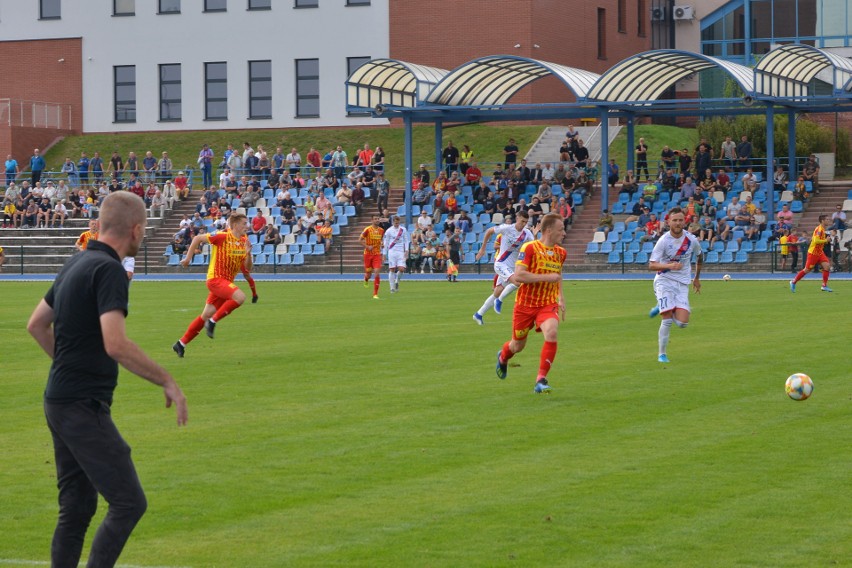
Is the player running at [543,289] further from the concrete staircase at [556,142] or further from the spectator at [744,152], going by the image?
the concrete staircase at [556,142]

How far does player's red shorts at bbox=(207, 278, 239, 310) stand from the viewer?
1864 cm

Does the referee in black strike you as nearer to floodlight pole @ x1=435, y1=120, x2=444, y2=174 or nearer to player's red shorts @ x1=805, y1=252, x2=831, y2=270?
player's red shorts @ x1=805, y1=252, x2=831, y2=270

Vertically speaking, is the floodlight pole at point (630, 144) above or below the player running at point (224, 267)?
above

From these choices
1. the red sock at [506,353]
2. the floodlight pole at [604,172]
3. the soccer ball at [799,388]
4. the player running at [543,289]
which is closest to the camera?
the soccer ball at [799,388]

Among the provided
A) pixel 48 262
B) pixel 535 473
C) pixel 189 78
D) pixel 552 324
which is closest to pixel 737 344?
pixel 552 324

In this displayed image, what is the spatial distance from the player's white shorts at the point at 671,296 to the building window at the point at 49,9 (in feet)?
172

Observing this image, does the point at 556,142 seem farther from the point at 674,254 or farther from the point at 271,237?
the point at 674,254

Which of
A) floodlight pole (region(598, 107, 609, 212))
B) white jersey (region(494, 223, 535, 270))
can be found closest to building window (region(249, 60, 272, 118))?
floodlight pole (region(598, 107, 609, 212))

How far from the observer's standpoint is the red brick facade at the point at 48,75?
63.8 meters

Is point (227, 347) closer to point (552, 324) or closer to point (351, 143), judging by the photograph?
point (552, 324)

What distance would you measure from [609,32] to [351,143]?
14.4 metres

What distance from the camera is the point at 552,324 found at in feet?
45.7

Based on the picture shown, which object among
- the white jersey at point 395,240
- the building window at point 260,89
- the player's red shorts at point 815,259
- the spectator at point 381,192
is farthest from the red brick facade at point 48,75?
the player's red shorts at point 815,259

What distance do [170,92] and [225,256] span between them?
4556 centimetres
